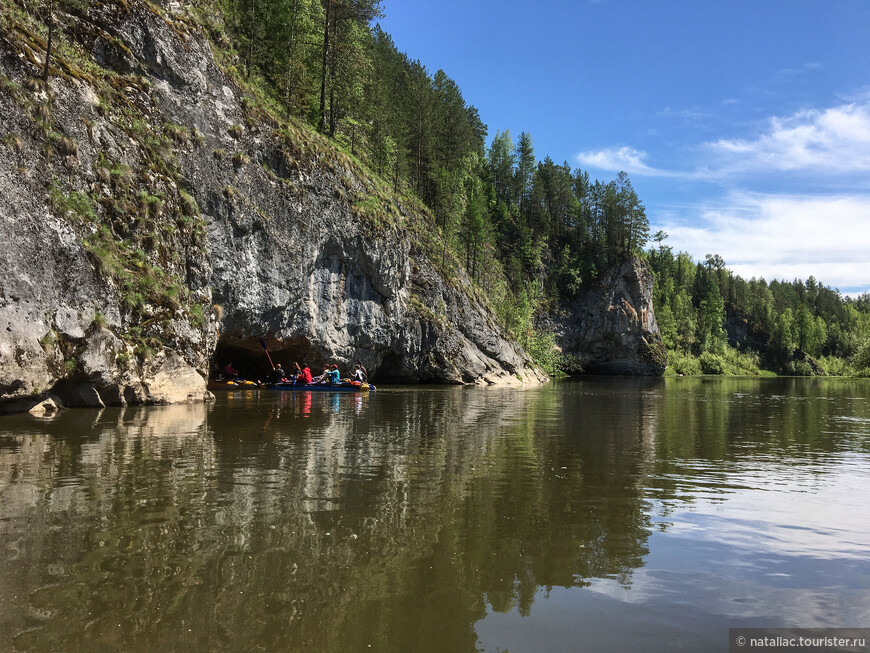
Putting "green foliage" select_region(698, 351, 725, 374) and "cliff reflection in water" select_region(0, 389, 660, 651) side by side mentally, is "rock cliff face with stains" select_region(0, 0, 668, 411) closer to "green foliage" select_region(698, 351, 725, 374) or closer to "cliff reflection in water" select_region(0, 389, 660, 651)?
"cliff reflection in water" select_region(0, 389, 660, 651)

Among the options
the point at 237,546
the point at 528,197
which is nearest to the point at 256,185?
the point at 237,546

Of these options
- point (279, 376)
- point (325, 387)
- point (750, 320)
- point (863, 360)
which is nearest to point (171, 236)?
point (325, 387)

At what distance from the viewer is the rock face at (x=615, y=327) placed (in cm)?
7906

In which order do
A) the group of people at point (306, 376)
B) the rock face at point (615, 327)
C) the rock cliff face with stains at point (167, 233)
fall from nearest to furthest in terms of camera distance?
the rock cliff face with stains at point (167, 233) < the group of people at point (306, 376) < the rock face at point (615, 327)

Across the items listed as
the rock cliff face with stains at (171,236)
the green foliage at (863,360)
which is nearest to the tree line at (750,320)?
the green foliage at (863,360)

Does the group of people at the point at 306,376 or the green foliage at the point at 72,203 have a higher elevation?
the green foliage at the point at 72,203

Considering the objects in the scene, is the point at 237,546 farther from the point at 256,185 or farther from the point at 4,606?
the point at 256,185

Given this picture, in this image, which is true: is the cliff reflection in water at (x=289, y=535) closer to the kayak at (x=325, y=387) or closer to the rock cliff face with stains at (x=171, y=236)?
the rock cliff face with stains at (x=171, y=236)

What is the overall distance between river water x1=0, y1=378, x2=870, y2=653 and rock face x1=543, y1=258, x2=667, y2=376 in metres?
68.1

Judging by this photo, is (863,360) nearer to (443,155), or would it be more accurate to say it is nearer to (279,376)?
(443,155)

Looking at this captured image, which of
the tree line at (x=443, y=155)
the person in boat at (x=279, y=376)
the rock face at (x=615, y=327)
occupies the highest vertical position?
the tree line at (x=443, y=155)

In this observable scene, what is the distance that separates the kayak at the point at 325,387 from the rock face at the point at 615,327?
52.4m

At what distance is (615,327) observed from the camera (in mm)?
79000

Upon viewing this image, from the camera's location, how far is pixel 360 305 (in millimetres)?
35656
